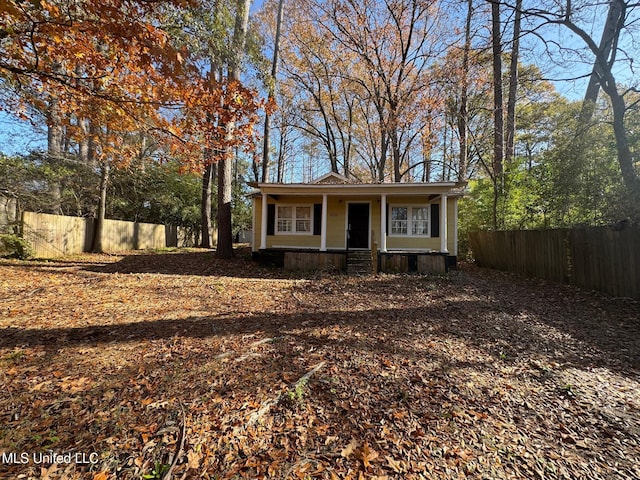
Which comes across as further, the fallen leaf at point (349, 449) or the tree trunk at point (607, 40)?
the tree trunk at point (607, 40)

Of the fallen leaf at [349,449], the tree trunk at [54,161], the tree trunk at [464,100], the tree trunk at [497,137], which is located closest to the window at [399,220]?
the tree trunk at [464,100]

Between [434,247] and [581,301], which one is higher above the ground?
[434,247]

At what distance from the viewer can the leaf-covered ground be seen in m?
1.94

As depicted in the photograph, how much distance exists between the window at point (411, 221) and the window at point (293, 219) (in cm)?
350

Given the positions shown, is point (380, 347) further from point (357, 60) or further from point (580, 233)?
point (357, 60)

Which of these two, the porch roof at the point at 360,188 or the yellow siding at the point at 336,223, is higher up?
the porch roof at the point at 360,188

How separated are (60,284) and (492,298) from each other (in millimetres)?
9409

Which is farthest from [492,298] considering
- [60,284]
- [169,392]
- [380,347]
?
[60,284]

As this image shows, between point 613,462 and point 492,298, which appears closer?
point 613,462

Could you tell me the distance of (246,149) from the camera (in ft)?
23.5

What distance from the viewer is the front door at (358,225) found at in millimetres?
12250

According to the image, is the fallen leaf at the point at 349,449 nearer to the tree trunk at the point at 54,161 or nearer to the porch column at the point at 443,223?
the porch column at the point at 443,223

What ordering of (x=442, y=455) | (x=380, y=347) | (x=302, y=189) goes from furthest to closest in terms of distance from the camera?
(x=302, y=189) < (x=380, y=347) < (x=442, y=455)

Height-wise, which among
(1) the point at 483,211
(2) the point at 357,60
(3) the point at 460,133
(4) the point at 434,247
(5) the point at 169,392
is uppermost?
(2) the point at 357,60
